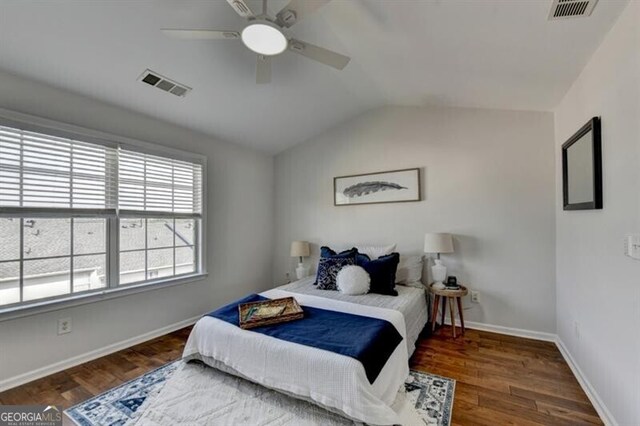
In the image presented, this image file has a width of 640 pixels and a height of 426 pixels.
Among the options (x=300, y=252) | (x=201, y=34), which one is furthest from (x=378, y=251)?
(x=201, y=34)

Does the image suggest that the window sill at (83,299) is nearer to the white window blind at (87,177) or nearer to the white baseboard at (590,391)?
the white window blind at (87,177)

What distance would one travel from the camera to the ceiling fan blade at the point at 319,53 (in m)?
1.91

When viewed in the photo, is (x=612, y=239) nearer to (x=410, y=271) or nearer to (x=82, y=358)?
(x=410, y=271)

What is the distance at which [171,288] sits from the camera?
3305mm

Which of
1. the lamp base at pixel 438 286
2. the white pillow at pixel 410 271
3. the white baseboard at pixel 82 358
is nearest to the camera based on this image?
the white baseboard at pixel 82 358

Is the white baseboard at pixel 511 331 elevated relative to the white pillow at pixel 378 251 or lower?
lower

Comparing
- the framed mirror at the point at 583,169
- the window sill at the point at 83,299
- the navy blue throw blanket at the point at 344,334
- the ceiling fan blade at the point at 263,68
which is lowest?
the navy blue throw blanket at the point at 344,334

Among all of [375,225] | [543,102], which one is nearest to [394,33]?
[543,102]

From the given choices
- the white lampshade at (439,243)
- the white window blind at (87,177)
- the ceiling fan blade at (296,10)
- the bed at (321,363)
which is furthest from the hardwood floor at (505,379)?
the white window blind at (87,177)

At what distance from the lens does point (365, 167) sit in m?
3.99

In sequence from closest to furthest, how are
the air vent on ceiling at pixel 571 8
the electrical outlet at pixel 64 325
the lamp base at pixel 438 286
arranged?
the air vent on ceiling at pixel 571 8
the electrical outlet at pixel 64 325
the lamp base at pixel 438 286

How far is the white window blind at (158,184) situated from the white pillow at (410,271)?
2658 millimetres

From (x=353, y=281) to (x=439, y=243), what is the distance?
1.09 m

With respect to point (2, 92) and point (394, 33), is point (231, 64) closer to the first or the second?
point (394, 33)
